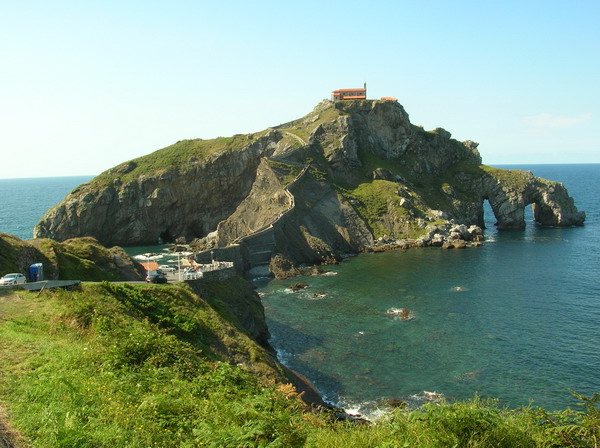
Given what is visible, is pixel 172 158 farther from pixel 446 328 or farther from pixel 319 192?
pixel 446 328

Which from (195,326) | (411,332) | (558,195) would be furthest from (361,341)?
(558,195)

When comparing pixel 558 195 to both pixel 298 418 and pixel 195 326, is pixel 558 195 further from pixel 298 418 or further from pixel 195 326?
pixel 298 418

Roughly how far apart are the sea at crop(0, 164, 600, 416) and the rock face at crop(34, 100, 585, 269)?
12.9 metres

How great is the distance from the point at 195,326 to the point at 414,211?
253 feet

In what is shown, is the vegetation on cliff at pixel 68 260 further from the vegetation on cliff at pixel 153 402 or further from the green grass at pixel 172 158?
the green grass at pixel 172 158

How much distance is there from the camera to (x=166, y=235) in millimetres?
106750

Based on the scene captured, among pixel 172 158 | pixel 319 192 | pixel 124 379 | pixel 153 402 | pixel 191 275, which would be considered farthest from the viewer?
pixel 172 158

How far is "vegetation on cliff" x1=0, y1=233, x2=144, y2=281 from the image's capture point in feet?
102

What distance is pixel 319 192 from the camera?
9594 cm

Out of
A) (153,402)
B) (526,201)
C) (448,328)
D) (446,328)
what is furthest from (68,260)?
(526,201)

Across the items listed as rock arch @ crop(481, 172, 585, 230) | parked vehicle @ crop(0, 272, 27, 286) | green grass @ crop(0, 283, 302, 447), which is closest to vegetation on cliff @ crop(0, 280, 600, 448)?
green grass @ crop(0, 283, 302, 447)

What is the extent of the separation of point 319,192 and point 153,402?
8400 centimetres

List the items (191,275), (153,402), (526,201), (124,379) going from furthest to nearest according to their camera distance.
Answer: (526,201), (191,275), (124,379), (153,402)

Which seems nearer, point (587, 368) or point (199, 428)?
point (199, 428)
